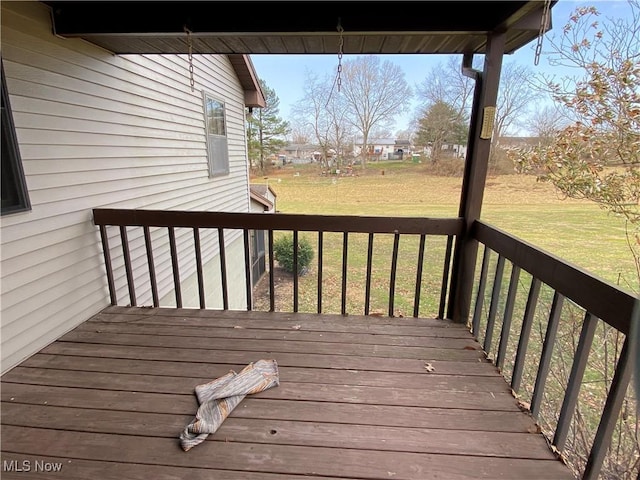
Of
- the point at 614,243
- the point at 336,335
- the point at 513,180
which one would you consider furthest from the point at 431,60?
the point at 336,335

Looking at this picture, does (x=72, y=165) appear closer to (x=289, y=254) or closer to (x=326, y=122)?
(x=326, y=122)

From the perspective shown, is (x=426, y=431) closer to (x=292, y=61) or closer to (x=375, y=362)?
(x=375, y=362)

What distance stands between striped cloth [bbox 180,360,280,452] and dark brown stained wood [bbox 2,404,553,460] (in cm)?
5

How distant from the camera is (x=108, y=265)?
2.70 meters

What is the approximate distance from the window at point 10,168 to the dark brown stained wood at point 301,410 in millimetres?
1088

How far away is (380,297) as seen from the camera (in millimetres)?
6312

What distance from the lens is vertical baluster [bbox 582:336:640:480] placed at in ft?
3.67

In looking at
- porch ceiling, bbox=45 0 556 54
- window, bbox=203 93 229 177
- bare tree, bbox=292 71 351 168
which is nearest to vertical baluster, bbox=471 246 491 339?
porch ceiling, bbox=45 0 556 54

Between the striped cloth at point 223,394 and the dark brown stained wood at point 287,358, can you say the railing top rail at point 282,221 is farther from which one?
the striped cloth at point 223,394

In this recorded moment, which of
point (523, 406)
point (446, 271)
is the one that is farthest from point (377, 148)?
point (523, 406)

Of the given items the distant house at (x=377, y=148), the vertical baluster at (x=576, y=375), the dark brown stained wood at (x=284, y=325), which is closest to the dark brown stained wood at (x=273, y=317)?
the dark brown stained wood at (x=284, y=325)

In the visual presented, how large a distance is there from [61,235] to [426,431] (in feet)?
8.82

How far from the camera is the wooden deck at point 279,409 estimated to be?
1.33m

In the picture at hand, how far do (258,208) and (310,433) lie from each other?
282 inches
